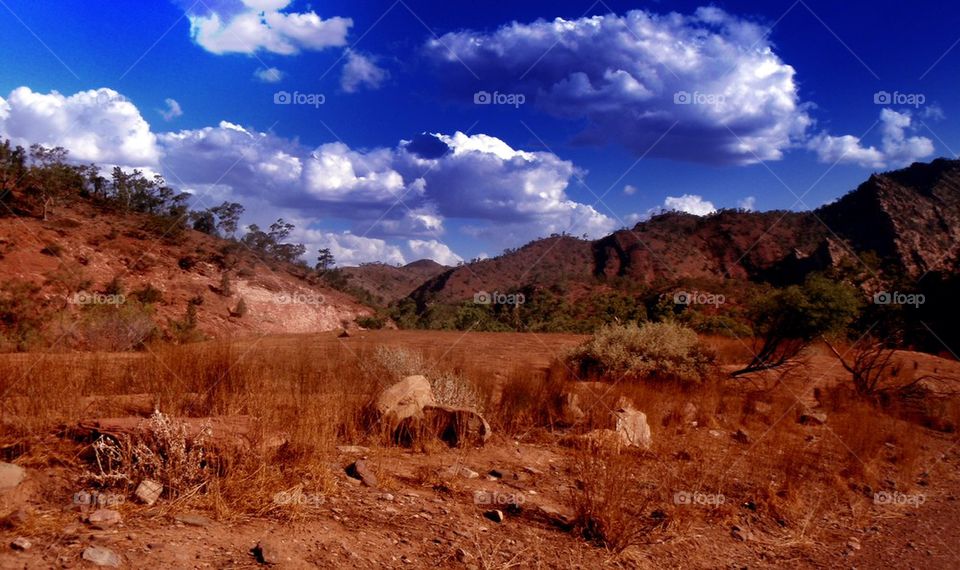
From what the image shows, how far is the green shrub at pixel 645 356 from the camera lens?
11.6 metres

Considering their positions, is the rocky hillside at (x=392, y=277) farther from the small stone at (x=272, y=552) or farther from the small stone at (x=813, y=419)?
the small stone at (x=272, y=552)

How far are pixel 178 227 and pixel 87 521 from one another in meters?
31.6

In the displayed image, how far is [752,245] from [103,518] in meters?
60.2

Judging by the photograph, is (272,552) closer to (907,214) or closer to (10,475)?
(10,475)

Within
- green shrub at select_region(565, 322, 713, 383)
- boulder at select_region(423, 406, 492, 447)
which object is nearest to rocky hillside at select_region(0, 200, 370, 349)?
green shrub at select_region(565, 322, 713, 383)

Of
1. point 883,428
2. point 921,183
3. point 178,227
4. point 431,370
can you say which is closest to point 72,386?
point 431,370

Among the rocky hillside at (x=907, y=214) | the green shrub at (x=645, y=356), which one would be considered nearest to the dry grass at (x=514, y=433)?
the green shrub at (x=645, y=356)

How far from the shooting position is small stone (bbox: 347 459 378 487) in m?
5.25

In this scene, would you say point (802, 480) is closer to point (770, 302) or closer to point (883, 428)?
point (883, 428)

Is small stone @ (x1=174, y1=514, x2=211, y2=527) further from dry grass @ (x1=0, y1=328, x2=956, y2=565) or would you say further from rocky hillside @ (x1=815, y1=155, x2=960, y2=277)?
rocky hillside @ (x1=815, y1=155, x2=960, y2=277)

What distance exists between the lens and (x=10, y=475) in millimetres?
4152

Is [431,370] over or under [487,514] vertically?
over

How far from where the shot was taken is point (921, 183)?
169 ft

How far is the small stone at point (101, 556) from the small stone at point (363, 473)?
213cm
